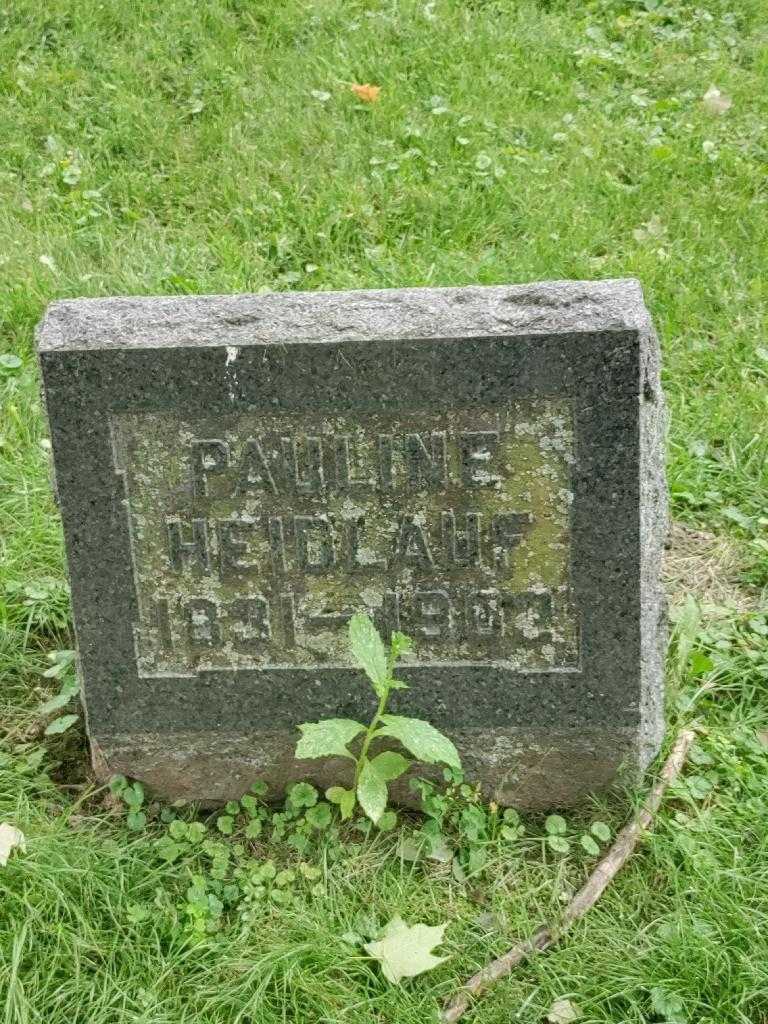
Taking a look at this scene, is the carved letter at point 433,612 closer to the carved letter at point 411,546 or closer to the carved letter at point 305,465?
the carved letter at point 411,546

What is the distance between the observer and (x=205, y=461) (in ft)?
8.15

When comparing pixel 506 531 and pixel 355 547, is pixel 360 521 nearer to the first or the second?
pixel 355 547

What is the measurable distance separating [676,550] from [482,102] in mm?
2423

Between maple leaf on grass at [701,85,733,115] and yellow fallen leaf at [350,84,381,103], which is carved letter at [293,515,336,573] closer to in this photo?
yellow fallen leaf at [350,84,381,103]

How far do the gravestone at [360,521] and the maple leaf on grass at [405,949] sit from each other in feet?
1.37

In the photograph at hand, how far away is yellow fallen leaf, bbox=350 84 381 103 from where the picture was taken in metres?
5.04

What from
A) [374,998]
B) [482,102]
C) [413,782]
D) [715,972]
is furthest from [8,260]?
[715,972]

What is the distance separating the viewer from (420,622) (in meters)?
2.60

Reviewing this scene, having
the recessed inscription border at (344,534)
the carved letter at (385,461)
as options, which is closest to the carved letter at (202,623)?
the recessed inscription border at (344,534)

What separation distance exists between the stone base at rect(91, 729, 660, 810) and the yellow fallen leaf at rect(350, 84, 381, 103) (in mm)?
3189

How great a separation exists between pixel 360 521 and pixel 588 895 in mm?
874

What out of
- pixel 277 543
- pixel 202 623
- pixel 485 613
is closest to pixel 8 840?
pixel 202 623

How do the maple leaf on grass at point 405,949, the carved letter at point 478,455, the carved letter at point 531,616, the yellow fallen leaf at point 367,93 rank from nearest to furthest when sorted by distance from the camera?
the maple leaf on grass at point 405,949 → the carved letter at point 478,455 → the carved letter at point 531,616 → the yellow fallen leaf at point 367,93

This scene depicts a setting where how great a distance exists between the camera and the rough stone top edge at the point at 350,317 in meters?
2.37
